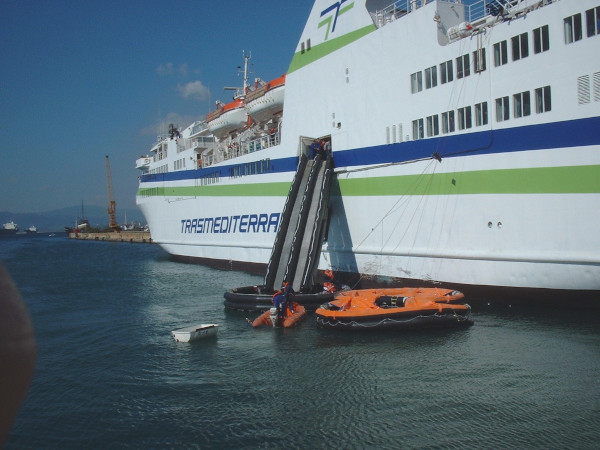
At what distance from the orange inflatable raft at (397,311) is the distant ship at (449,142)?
59.5 inches

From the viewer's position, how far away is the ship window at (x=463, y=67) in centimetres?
1313

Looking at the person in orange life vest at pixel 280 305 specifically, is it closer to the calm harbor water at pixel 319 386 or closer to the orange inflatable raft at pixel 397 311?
the calm harbor water at pixel 319 386

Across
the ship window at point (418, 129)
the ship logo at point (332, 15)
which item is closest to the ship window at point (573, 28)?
the ship window at point (418, 129)

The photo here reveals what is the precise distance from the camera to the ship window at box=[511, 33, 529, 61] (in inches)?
470

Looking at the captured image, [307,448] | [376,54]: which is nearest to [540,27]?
[376,54]

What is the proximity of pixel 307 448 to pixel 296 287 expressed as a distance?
29.1ft

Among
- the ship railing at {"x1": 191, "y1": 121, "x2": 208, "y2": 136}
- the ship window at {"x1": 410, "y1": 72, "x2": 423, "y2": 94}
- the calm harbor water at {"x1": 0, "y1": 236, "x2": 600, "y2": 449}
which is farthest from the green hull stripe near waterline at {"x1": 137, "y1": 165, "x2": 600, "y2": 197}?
the ship railing at {"x1": 191, "y1": 121, "x2": 208, "y2": 136}

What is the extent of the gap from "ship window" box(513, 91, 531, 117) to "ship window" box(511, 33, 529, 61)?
2.82 ft

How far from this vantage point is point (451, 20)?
1407cm

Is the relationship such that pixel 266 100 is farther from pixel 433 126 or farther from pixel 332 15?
pixel 433 126

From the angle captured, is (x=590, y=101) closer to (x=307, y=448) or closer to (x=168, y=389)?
(x=307, y=448)

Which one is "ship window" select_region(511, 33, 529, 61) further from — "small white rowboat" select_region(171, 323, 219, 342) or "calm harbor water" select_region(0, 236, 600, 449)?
"small white rowboat" select_region(171, 323, 219, 342)

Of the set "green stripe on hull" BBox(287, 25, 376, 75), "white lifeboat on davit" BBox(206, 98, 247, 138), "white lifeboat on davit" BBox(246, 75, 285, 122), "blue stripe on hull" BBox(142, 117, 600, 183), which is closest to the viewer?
"blue stripe on hull" BBox(142, 117, 600, 183)

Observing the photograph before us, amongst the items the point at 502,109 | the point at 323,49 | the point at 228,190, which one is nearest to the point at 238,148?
the point at 228,190
